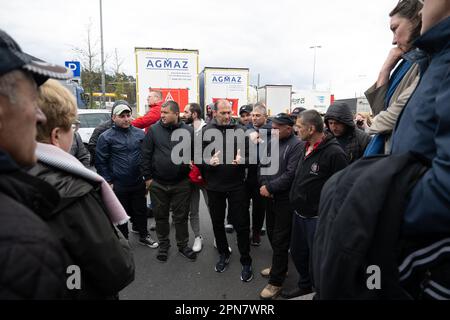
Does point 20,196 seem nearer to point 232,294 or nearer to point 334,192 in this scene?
point 334,192

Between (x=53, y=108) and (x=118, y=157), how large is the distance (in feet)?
9.54

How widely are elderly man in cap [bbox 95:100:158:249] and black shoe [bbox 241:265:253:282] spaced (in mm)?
1563

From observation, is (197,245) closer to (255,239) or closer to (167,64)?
(255,239)

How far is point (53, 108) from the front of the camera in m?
1.29

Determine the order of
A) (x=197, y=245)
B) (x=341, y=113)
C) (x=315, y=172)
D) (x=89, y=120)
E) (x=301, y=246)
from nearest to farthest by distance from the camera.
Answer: (x=315, y=172) < (x=301, y=246) < (x=341, y=113) < (x=197, y=245) < (x=89, y=120)

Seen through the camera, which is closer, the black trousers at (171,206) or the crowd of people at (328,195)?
the crowd of people at (328,195)

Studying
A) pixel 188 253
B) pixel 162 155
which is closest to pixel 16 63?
pixel 162 155

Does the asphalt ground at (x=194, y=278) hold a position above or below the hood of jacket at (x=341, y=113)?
below

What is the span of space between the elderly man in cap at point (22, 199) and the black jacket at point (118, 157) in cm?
325

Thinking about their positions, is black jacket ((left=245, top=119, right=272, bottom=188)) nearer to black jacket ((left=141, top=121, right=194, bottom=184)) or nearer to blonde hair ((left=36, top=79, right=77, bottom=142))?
black jacket ((left=141, top=121, right=194, bottom=184))

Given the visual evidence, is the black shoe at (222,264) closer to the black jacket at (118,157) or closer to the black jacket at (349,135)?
the black jacket at (118,157)

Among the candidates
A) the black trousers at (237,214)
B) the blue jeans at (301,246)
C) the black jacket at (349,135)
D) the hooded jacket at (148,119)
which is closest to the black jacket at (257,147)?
the black trousers at (237,214)

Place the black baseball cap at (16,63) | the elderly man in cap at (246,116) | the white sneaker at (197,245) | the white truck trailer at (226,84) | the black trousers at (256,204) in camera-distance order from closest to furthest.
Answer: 1. the black baseball cap at (16,63)
2. the white sneaker at (197,245)
3. the black trousers at (256,204)
4. the elderly man in cap at (246,116)
5. the white truck trailer at (226,84)

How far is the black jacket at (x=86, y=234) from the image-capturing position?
1.11 metres
